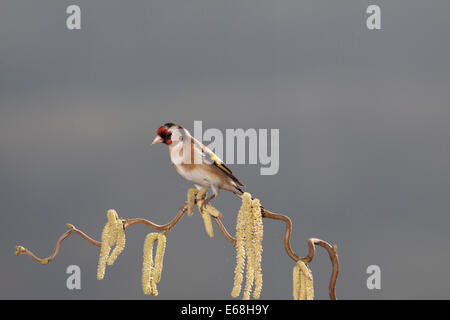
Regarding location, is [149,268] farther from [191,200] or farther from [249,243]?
[249,243]

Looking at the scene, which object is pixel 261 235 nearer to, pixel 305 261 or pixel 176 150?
pixel 305 261

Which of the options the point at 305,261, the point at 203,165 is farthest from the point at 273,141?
the point at 305,261

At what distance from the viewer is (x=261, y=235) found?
11.1 feet

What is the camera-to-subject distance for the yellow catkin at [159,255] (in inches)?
143

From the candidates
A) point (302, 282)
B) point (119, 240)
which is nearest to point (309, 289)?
point (302, 282)

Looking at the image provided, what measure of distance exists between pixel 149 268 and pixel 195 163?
23.2 inches

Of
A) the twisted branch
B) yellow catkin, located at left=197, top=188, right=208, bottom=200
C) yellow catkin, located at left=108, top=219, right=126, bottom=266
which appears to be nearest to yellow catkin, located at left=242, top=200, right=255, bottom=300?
the twisted branch

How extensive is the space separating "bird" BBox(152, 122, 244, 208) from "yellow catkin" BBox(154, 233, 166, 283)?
28cm

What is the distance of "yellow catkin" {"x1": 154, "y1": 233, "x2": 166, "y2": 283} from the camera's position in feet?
11.9

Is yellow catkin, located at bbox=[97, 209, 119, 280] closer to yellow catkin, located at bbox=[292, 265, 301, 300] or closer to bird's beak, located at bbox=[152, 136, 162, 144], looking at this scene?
bird's beak, located at bbox=[152, 136, 162, 144]

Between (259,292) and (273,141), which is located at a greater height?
(273,141)

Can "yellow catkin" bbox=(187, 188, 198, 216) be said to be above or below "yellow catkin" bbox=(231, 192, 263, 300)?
above

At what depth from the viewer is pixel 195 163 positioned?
11.9 feet

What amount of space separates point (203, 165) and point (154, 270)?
599 mm
